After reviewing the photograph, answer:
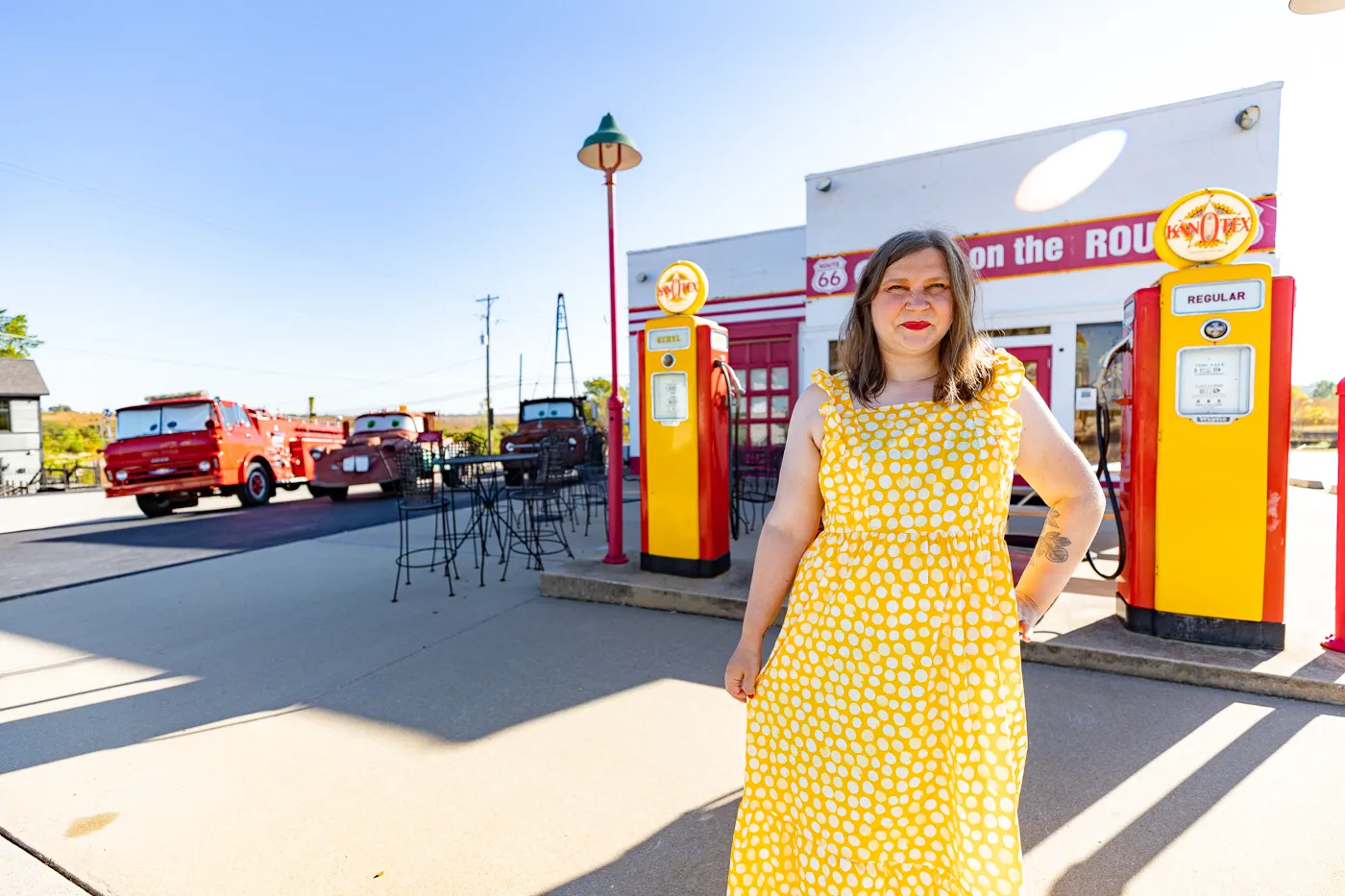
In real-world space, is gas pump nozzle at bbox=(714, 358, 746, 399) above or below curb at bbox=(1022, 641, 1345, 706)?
above

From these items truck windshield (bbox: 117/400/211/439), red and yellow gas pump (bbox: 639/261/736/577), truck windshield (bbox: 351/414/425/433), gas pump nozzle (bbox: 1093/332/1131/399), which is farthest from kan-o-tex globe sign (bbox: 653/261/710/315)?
truck windshield (bbox: 351/414/425/433)

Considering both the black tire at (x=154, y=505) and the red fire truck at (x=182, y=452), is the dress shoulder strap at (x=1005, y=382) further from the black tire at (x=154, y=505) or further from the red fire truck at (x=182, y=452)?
the black tire at (x=154, y=505)

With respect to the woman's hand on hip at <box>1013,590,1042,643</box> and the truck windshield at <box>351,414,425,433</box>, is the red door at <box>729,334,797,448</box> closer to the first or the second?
the truck windshield at <box>351,414,425,433</box>

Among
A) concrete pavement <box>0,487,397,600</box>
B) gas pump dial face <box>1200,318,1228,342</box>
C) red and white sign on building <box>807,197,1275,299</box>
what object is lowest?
concrete pavement <box>0,487,397,600</box>

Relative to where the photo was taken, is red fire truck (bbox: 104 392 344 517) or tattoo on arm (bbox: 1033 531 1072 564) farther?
red fire truck (bbox: 104 392 344 517)

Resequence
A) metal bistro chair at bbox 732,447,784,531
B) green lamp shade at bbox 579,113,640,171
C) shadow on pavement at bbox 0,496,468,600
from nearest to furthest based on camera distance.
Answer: green lamp shade at bbox 579,113,640,171 < shadow on pavement at bbox 0,496,468,600 < metal bistro chair at bbox 732,447,784,531

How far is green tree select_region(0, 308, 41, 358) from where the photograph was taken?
26422mm

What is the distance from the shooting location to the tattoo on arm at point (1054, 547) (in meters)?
1.43

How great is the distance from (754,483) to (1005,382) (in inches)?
324

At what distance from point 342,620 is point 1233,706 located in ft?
17.4

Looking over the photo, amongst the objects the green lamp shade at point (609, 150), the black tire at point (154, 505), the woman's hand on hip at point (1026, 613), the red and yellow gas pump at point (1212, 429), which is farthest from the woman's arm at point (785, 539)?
the black tire at point (154, 505)

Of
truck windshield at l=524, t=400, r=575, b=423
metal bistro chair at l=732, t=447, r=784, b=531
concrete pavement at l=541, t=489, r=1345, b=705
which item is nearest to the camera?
concrete pavement at l=541, t=489, r=1345, b=705

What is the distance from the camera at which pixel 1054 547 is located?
1.45 metres

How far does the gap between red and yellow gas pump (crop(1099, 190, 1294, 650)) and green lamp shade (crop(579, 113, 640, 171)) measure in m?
3.58
